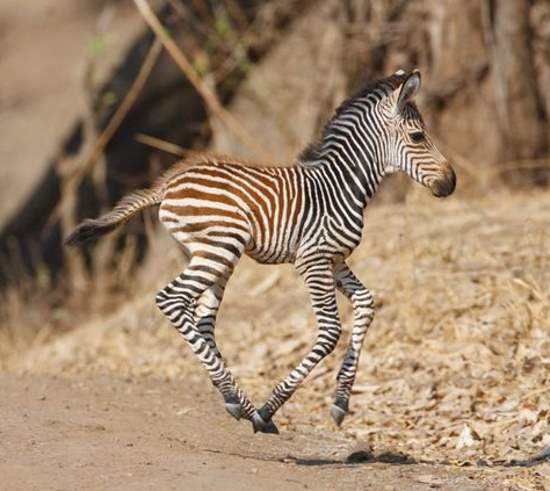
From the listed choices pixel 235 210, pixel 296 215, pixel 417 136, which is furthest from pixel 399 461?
pixel 417 136

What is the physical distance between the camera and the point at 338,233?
23.9 feet

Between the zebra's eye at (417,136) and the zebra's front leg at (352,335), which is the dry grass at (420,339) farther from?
the zebra's eye at (417,136)

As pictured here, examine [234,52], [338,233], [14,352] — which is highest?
[234,52]

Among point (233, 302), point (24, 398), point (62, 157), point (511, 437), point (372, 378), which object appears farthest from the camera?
point (62, 157)

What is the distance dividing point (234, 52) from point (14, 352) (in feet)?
16.2

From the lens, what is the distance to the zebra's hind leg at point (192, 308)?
23.2ft

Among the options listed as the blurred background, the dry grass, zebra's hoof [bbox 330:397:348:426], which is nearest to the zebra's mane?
zebra's hoof [bbox 330:397:348:426]

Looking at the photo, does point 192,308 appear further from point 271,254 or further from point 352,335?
point 352,335

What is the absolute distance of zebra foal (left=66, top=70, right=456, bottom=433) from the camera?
7152 millimetres

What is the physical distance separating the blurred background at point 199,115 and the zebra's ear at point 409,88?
4.54m

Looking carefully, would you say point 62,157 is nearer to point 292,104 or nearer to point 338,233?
point 292,104

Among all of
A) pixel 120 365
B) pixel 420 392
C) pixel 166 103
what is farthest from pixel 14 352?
pixel 420 392

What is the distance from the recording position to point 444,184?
7367mm

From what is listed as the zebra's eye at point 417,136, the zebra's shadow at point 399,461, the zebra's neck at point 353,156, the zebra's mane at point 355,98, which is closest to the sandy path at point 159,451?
the zebra's shadow at point 399,461
